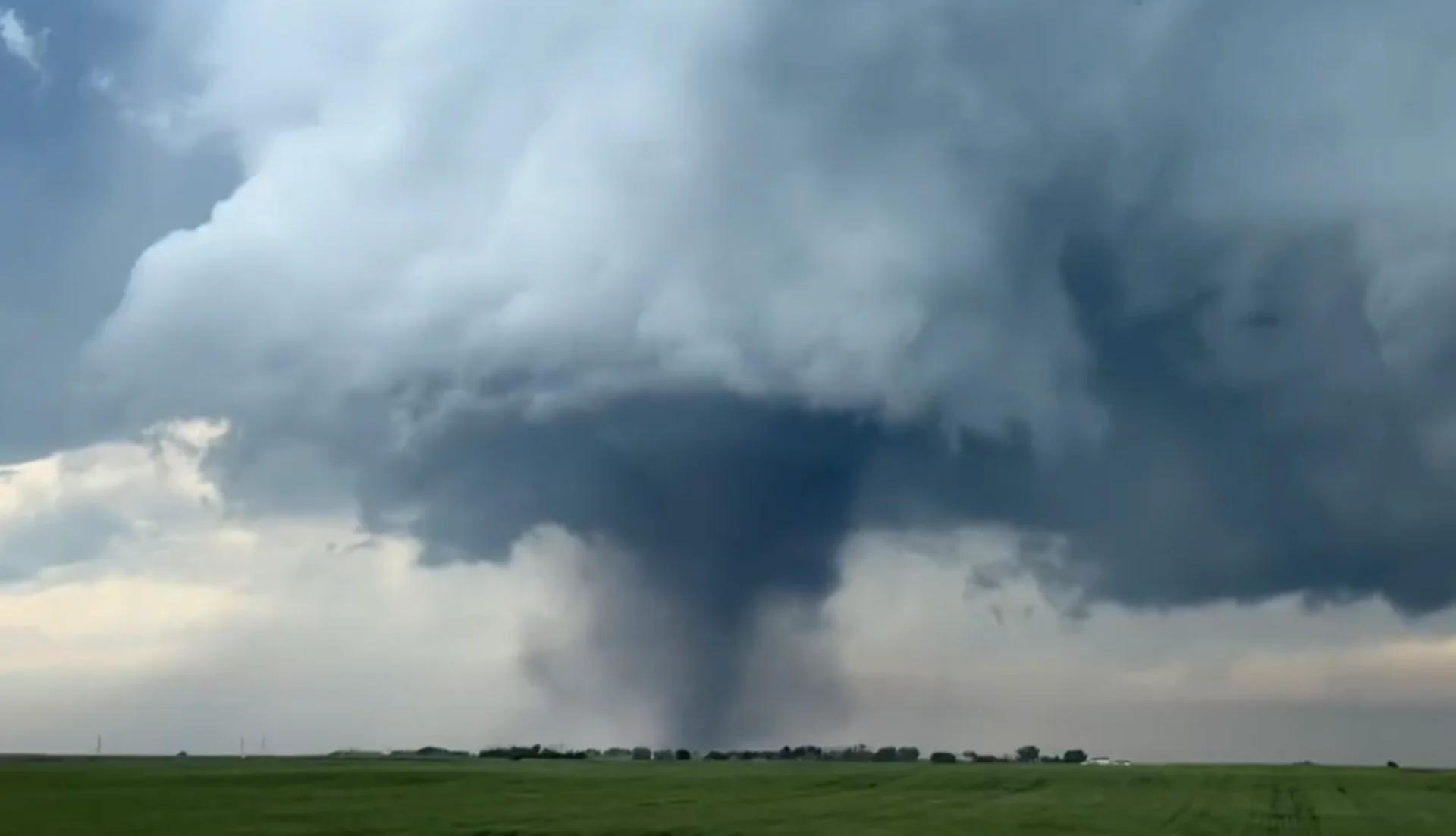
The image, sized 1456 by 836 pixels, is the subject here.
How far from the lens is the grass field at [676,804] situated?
262ft

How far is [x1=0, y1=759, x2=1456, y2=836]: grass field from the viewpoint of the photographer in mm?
79938

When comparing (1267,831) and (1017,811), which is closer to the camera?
(1267,831)

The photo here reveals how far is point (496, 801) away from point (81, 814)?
28970 mm

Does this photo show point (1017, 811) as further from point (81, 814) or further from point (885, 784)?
point (81, 814)

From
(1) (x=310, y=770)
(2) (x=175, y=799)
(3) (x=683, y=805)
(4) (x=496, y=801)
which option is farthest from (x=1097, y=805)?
(1) (x=310, y=770)

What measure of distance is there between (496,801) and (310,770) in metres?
68.7

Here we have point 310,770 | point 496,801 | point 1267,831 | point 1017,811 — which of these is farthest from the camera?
point 310,770

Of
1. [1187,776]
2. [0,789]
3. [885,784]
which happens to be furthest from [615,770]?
[0,789]

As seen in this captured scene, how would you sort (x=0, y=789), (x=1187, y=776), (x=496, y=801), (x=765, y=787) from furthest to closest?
1. (x=1187, y=776)
2. (x=765, y=787)
3. (x=0, y=789)
4. (x=496, y=801)

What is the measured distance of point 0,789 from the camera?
366 feet

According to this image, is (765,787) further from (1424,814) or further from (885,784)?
(1424,814)

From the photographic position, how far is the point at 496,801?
103 metres

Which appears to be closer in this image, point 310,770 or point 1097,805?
point 1097,805

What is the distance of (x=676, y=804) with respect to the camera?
333ft
